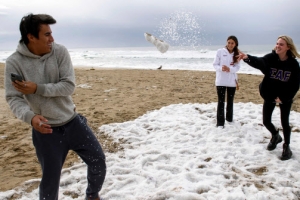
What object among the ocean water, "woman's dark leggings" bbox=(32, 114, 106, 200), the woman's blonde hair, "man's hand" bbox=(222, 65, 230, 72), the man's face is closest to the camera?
the man's face

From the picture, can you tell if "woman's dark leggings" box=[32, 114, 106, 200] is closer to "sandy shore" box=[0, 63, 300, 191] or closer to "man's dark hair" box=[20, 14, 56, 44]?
"man's dark hair" box=[20, 14, 56, 44]

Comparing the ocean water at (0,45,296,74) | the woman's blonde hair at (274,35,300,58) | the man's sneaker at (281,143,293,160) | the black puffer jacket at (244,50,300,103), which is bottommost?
the man's sneaker at (281,143,293,160)

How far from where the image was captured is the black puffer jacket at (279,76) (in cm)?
370

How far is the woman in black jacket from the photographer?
369cm

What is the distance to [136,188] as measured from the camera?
3266 mm

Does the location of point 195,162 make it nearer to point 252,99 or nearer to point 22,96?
point 22,96

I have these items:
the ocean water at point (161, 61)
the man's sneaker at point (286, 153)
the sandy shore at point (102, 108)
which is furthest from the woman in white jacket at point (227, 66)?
the ocean water at point (161, 61)

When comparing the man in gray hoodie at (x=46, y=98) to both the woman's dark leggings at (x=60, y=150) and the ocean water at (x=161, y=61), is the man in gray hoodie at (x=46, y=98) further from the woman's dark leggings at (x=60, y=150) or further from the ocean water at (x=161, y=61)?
the ocean water at (x=161, y=61)

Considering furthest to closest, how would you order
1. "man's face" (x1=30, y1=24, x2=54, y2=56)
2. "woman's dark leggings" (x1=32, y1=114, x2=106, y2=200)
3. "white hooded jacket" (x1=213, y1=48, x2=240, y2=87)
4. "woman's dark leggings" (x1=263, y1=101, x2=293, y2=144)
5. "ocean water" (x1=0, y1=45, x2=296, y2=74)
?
1. "ocean water" (x1=0, y1=45, x2=296, y2=74)
2. "white hooded jacket" (x1=213, y1=48, x2=240, y2=87)
3. "woman's dark leggings" (x1=263, y1=101, x2=293, y2=144)
4. "woman's dark leggings" (x1=32, y1=114, x2=106, y2=200)
5. "man's face" (x1=30, y1=24, x2=54, y2=56)

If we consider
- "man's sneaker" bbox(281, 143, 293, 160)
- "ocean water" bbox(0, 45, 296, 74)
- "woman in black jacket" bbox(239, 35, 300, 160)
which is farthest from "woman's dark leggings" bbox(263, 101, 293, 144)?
"ocean water" bbox(0, 45, 296, 74)

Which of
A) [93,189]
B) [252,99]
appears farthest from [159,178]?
[252,99]

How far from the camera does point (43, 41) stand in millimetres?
2039

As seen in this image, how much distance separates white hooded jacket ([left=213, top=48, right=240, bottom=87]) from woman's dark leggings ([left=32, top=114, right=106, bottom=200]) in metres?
3.39

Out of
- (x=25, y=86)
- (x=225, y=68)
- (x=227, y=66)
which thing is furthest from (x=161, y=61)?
(x=25, y=86)
